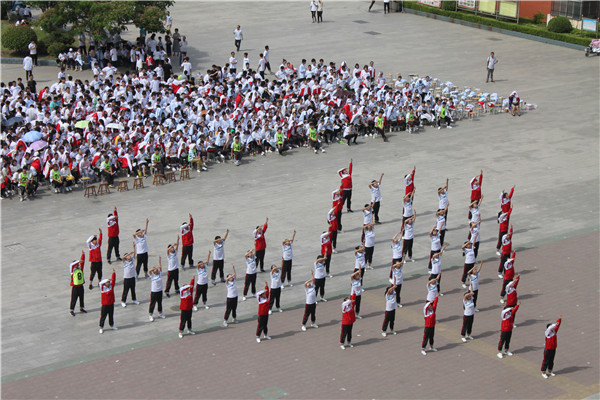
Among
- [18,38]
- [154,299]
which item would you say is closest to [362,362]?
[154,299]

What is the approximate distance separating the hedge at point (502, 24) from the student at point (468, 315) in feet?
95.9

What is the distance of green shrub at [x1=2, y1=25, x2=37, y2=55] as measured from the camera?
143 feet

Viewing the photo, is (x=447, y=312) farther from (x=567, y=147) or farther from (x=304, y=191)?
(x=567, y=147)

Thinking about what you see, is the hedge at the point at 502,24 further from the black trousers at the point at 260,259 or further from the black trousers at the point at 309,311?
the black trousers at the point at 309,311

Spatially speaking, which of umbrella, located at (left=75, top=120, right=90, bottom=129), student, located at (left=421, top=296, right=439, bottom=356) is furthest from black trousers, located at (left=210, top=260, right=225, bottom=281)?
umbrella, located at (left=75, top=120, right=90, bottom=129)

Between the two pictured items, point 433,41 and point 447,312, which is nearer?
point 447,312

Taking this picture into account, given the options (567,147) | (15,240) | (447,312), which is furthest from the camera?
(567,147)

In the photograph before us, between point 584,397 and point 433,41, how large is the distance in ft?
105

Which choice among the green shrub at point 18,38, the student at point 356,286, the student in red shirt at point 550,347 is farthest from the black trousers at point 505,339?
the green shrub at point 18,38

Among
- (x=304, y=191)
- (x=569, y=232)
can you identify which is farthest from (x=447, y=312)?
(x=304, y=191)

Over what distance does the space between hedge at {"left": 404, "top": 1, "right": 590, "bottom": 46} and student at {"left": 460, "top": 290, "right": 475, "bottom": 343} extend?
95.9ft

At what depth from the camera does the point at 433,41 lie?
48594mm

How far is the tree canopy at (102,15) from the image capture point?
40.2 meters

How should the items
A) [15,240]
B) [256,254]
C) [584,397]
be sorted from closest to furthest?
[584,397], [256,254], [15,240]
